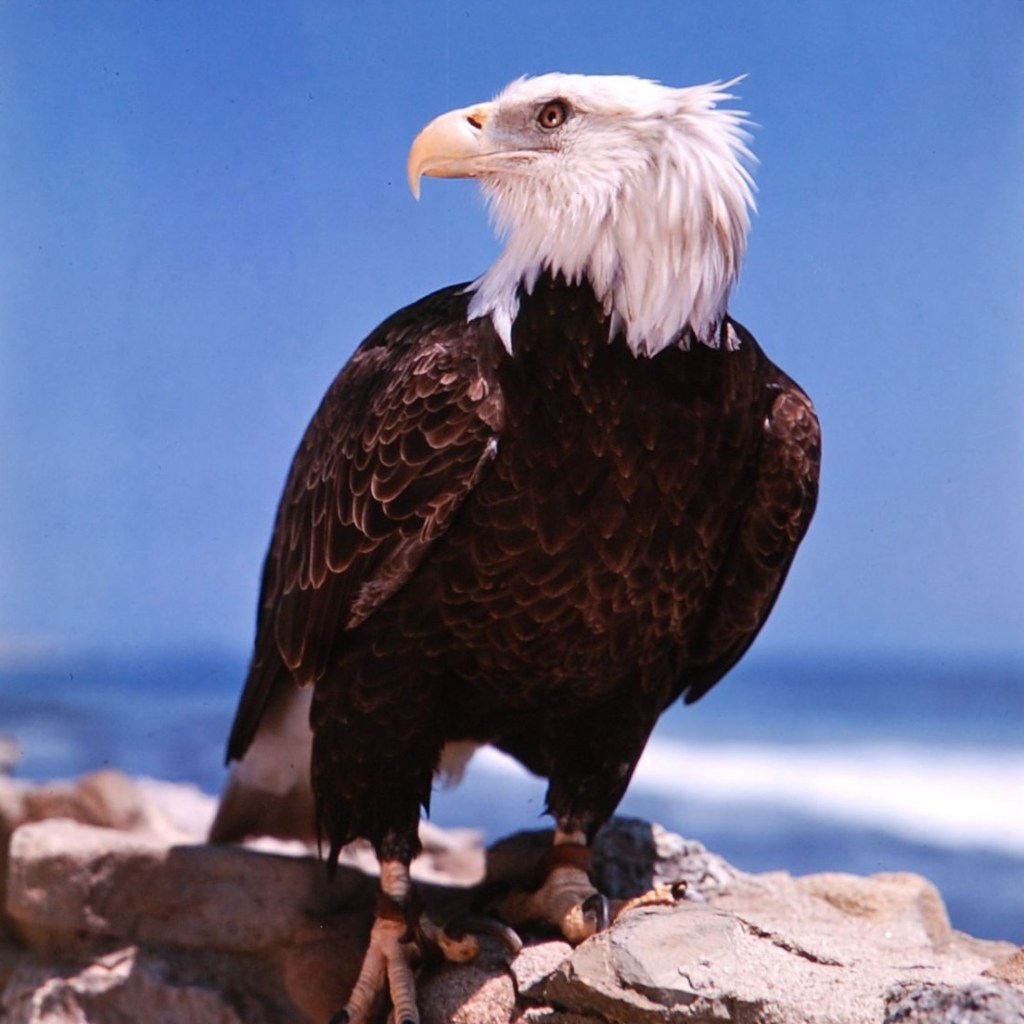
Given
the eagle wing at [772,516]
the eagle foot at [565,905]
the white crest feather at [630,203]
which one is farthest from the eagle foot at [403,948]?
the white crest feather at [630,203]

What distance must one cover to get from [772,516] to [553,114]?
3.63ft

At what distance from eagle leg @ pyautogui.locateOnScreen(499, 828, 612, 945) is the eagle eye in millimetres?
1862

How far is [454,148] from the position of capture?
3.16 m

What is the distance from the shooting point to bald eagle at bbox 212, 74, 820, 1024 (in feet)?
10.2

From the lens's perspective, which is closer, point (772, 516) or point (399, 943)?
point (772, 516)

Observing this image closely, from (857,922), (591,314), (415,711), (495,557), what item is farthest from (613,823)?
(591,314)

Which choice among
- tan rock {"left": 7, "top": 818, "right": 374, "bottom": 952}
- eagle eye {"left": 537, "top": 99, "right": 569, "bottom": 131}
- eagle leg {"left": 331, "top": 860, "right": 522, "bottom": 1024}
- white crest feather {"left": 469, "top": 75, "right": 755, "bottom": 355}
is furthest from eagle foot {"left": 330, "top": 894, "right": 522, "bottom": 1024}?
eagle eye {"left": 537, "top": 99, "right": 569, "bottom": 131}

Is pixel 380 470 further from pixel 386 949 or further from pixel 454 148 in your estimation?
pixel 386 949

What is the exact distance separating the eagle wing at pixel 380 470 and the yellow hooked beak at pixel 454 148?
1.10 feet

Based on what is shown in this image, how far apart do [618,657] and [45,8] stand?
2436 millimetres

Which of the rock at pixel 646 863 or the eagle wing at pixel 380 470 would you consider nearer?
the eagle wing at pixel 380 470

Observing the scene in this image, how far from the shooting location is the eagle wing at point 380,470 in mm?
3131

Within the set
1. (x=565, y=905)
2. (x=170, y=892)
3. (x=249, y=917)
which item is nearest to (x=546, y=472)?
(x=565, y=905)

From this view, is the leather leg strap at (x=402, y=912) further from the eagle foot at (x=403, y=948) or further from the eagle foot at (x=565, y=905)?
the eagle foot at (x=565, y=905)
